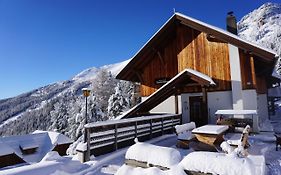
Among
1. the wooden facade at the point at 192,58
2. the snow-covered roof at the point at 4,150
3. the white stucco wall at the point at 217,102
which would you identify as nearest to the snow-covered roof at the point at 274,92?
the wooden facade at the point at 192,58

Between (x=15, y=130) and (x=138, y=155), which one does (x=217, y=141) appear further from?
(x=15, y=130)

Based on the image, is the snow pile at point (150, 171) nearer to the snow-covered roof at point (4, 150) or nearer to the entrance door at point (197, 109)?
the entrance door at point (197, 109)

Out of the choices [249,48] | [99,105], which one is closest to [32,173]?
[249,48]

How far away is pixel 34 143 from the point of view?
2908 centimetres

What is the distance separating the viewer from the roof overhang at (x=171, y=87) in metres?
12.9

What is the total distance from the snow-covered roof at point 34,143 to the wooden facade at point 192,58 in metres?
16.8

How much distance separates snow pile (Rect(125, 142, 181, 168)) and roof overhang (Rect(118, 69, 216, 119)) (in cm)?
817

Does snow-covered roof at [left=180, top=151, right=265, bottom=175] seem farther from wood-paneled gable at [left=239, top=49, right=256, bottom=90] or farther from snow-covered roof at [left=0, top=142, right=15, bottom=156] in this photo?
snow-covered roof at [left=0, top=142, right=15, bottom=156]

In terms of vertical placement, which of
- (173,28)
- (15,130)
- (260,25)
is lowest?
(15,130)

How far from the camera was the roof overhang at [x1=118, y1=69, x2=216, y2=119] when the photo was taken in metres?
12.9

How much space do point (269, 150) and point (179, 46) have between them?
10.2m

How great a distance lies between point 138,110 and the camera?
14727mm

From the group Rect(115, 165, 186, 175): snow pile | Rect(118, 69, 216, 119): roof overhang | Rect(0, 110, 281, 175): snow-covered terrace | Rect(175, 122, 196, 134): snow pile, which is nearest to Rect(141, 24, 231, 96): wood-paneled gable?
Rect(118, 69, 216, 119): roof overhang

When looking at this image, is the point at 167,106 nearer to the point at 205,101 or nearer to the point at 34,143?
the point at 205,101
